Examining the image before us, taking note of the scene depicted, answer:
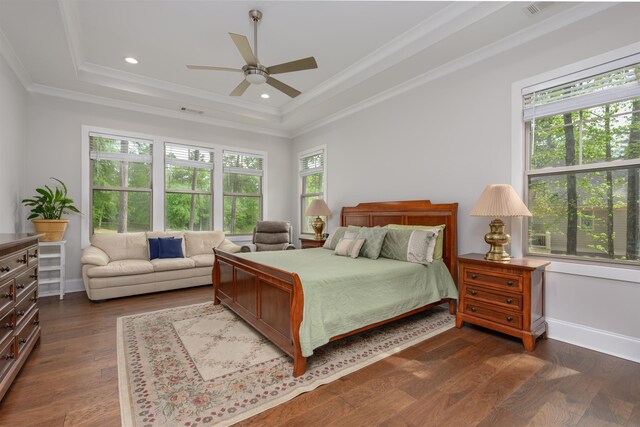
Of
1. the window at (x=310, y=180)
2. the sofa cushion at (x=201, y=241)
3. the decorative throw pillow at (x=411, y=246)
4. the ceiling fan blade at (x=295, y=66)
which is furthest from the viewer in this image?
the window at (x=310, y=180)

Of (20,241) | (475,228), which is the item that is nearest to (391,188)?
(475,228)

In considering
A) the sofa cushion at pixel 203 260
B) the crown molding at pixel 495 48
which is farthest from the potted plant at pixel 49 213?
the crown molding at pixel 495 48

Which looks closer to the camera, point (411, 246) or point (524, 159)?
point (524, 159)

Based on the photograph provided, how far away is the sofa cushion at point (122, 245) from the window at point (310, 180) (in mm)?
2951

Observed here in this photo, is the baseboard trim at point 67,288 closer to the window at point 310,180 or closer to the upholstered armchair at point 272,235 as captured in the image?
the upholstered armchair at point 272,235

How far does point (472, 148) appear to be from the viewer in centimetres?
351

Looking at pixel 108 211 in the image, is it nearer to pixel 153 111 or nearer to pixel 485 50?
pixel 153 111

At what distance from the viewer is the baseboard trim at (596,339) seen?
2.43 meters

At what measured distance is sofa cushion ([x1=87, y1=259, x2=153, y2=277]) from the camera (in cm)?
396

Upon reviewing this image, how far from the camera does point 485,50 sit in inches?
131

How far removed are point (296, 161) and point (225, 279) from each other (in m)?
3.63

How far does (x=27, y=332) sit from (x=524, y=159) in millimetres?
4625

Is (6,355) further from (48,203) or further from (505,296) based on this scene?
(505,296)

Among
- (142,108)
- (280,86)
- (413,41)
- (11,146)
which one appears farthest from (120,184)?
(413,41)
